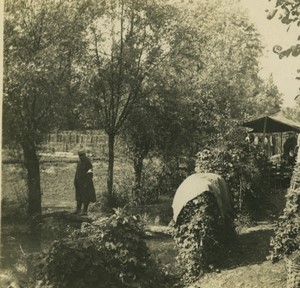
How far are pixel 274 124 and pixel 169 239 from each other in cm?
401

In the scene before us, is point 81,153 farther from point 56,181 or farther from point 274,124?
point 274,124

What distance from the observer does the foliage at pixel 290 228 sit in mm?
4746

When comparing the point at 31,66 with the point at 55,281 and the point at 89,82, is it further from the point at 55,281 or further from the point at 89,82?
the point at 55,281

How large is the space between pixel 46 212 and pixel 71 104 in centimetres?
143

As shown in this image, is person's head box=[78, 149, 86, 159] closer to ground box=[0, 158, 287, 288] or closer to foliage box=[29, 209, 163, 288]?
ground box=[0, 158, 287, 288]

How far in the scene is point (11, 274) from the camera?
4758mm

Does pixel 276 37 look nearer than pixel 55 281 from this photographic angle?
No

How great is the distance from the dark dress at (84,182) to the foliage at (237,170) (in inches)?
63.7

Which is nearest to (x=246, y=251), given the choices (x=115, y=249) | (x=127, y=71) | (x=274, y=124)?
(x=115, y=249)

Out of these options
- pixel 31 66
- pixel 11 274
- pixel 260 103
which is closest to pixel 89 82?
pixel 31 66

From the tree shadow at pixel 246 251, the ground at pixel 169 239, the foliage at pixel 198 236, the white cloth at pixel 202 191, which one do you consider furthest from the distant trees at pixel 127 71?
the tree shadow at pixel 246 251

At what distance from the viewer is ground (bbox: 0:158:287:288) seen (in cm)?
484

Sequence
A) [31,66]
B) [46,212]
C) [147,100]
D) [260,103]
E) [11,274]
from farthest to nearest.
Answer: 1. [260,103]
2. [147,100]
3. [46,212]
4. [31,66]
5. [11,274]

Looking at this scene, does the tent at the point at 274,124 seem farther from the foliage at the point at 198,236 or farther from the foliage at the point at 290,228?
the foliage at the point at 290,228
